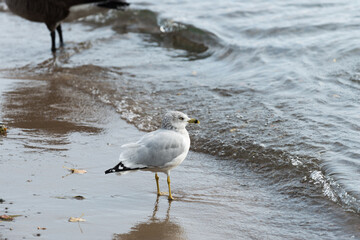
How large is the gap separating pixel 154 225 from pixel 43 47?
25.4ft

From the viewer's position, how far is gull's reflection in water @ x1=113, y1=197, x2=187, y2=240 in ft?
11.9

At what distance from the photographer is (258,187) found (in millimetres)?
4711

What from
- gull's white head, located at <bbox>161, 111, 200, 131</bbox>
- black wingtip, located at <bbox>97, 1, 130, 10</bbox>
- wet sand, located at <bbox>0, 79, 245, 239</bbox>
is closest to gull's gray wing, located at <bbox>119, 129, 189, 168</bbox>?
gull's white head, located at <bbox>161, 111, 200, 131</bbox>

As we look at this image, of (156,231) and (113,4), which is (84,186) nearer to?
(156,231)

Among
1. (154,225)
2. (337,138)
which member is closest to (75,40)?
(337,138)

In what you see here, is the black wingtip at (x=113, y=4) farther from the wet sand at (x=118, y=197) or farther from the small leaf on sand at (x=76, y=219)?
the small leaf on sand at (x=76, y=219)

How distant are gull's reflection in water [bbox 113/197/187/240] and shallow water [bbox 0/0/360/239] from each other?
7cm

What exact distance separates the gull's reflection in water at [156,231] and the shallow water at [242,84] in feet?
0.23

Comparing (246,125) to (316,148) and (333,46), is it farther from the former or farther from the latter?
(333,46)

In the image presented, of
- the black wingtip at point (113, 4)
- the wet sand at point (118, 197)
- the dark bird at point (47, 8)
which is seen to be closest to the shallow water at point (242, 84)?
the wet sand at point (118, 197)

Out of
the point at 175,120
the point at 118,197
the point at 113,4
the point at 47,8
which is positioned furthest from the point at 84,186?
the point at 113,4

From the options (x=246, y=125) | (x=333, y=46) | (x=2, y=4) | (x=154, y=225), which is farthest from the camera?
(x=2, y=4)

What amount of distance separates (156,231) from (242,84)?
433 cm

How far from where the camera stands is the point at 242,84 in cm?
773
